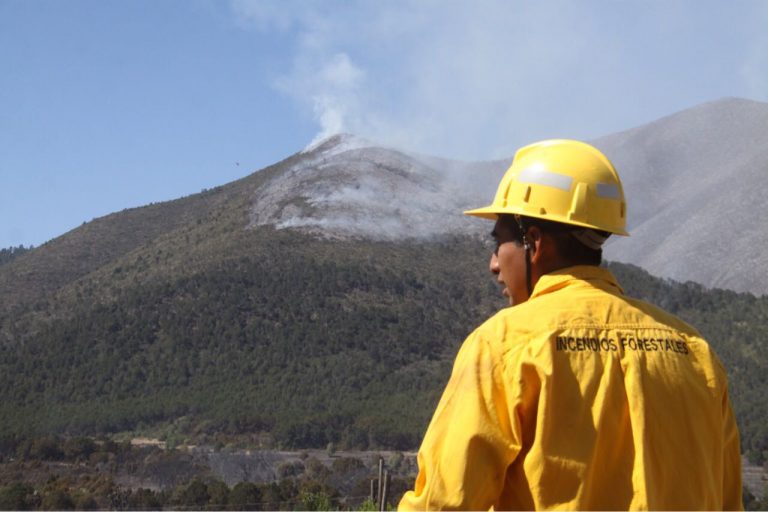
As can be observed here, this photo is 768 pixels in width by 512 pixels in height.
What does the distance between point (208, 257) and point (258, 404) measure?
24296 mm

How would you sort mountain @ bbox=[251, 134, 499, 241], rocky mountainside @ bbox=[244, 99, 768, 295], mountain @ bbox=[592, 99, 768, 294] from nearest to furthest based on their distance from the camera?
A: 1. mountain @ bbox=[592, 99, 768, 294]
2. rocky mountainside @ bbox=[244, 99, 768, 295]
3. mountain @ bbox=[251, 134, 499, 241]

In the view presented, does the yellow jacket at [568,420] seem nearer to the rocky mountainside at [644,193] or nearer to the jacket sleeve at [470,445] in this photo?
the jacket sleeve at [470,445]

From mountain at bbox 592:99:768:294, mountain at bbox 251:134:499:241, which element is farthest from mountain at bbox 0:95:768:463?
mountain at bbox 592:99:768:294

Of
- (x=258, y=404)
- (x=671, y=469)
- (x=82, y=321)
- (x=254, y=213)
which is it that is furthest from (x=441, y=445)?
(x=254, y=213)

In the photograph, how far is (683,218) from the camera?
266 ft

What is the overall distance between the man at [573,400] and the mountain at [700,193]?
65808 mm

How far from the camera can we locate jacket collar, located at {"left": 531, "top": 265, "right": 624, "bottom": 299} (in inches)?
→ 93.4

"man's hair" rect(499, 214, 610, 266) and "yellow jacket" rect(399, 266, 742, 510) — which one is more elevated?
"man's hair" rect(499, 214, 610, 266)

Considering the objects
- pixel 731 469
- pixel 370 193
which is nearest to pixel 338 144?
pixel 370 193

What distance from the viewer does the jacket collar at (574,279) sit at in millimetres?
2373

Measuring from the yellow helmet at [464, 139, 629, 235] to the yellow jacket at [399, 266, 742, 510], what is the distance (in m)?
0.21

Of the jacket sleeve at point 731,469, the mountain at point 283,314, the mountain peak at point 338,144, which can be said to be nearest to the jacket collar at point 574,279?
the jacket sleeve at point 731,469

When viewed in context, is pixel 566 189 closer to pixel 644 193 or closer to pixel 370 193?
pixel 370 193

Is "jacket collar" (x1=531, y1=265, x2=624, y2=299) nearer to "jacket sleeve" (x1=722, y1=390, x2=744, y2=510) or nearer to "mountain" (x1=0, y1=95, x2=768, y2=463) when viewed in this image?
"jacket sleeve" (x1=722, y1=390, x2=744, y2=510)
